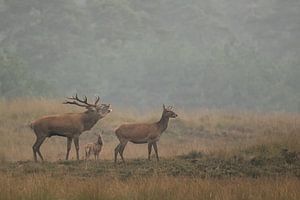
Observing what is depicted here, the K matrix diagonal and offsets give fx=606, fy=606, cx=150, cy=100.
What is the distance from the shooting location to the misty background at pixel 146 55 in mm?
42312

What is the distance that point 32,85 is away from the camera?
36688 millimetres

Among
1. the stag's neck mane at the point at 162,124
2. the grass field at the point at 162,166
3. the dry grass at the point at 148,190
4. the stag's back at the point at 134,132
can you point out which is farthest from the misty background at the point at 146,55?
the dry grass at the point at 148,190

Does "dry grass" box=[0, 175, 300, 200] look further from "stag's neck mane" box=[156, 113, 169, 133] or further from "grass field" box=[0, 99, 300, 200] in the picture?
"stag's neck mane" box=[156, 113, 169, 133]

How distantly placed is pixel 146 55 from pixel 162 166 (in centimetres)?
3282

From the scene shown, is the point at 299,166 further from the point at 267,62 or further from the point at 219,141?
the point at 267,62

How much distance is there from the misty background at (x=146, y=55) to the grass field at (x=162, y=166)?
14.5 meters

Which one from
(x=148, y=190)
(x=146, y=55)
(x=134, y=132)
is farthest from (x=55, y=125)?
(x=146, y=55)

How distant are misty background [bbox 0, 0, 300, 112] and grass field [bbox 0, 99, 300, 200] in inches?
572

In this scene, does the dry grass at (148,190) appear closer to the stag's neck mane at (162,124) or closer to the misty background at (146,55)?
the stag's neck mane at (162,124)

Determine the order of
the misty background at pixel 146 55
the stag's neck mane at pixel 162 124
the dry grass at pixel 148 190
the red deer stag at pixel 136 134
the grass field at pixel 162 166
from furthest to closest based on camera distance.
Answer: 1. the misty background at pixel 146 55
2. the stag's neck mane at pixel 162 124
3. the red deer stag at pixel 136 134
4. the grass field at pixel 162 166
5. the dry grass at pixel 148 190

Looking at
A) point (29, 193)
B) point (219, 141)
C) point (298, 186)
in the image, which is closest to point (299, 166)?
point (298, 186)

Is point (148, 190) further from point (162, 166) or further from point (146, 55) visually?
point (146, 55)

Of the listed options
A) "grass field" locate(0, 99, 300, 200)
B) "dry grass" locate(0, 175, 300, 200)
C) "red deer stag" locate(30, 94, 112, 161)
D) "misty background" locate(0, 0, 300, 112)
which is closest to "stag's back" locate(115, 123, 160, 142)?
"grass field" locate(0, 99, 300, 200)

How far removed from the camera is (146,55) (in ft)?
152
